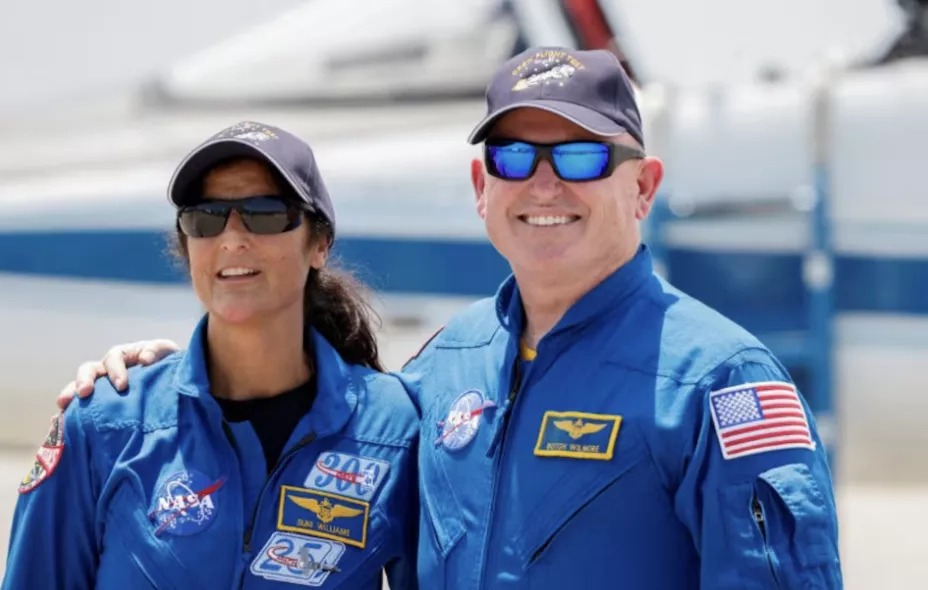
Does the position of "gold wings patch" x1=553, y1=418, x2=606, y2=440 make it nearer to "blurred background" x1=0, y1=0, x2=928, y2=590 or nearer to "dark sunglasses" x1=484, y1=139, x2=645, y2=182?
"dark sunglasses" x1=484, y1=139, x2=645, y2=182

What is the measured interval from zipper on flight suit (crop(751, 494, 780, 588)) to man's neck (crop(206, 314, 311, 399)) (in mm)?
860

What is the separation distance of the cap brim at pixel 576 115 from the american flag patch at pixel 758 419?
1.42 ft

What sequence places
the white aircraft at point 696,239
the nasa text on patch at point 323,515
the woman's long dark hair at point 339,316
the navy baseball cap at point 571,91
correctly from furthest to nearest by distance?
1. the white aircraft at point 696,239
2. the woman's long dark hair at point 339,316
3. the nasa text on patch at point 323,515
4. the navy baseball cap at point 571,91

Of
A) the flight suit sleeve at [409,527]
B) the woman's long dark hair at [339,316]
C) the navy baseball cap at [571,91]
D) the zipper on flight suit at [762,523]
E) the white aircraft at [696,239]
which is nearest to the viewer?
the zipper on flight suit at [762,523]

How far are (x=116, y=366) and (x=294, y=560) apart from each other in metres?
0.46

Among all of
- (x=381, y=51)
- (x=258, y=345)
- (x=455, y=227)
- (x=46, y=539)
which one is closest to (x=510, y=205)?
(x=258, y=345)

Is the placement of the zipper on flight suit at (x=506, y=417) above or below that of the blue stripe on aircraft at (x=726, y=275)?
above

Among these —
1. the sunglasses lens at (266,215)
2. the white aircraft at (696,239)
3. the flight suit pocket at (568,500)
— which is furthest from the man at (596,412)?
the white aircraft at (696,239)

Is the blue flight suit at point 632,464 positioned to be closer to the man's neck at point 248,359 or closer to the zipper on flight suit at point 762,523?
the zipper on flight suit at point 762,523

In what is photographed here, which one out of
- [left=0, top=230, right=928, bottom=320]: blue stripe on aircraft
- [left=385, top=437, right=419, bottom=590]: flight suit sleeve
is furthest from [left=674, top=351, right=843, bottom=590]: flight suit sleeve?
[left=0, top=230, right=928, bottom=320]: blue stripe on aircraft

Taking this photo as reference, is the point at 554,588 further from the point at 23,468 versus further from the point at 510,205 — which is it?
the point at 23,468

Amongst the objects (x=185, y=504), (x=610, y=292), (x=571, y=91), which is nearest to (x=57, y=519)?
(x=185, y=504)

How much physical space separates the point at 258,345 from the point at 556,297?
526 mm

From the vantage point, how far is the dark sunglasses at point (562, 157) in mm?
2135
